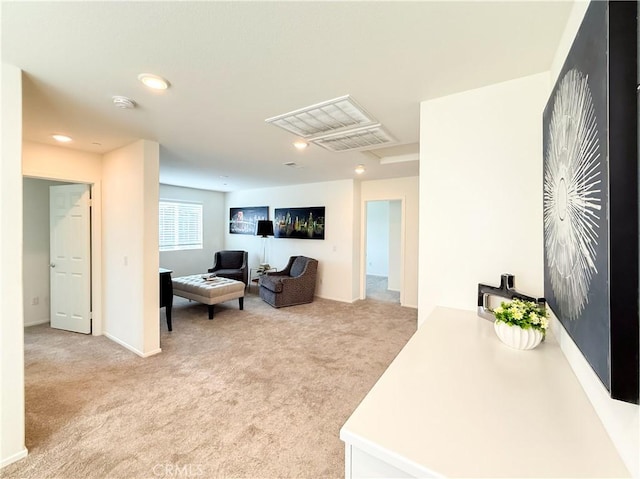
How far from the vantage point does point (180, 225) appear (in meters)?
6.63

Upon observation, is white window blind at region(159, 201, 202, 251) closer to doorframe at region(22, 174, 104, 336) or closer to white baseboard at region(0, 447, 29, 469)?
doorframe at region(22, 174, 104, 336)

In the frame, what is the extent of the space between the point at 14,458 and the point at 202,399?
1.08 metres

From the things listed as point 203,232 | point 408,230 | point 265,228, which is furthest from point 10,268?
point 203,232

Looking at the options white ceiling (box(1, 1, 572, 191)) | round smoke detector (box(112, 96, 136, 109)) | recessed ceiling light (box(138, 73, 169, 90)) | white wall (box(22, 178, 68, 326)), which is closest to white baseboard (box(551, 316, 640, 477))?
white ceiling (box(1, 1, 572, 191))

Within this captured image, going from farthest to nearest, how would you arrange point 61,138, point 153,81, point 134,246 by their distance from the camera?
point 134,246 < point 61,138 < point 153,81

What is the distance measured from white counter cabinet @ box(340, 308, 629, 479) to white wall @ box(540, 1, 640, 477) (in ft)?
0.09

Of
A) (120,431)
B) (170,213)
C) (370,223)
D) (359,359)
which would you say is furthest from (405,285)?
(170,213)

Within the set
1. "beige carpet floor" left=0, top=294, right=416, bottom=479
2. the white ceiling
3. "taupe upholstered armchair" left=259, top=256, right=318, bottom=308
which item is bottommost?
"beige carpet floor" left=0, top=294, right=416, bottom=479

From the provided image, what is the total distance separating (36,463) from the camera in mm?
1668

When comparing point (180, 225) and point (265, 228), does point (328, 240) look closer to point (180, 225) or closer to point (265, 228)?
point (265, 228)

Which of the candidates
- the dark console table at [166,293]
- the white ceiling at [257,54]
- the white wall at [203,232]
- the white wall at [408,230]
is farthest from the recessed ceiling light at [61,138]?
the white wall at [408,230]

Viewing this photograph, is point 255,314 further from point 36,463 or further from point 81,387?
point 36,463

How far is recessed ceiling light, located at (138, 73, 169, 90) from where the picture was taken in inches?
66.9

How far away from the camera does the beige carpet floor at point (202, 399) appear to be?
168cm
